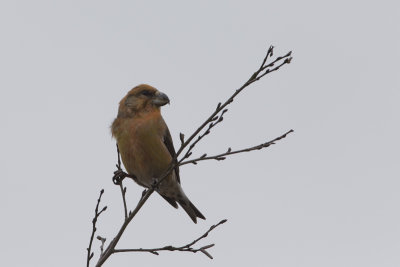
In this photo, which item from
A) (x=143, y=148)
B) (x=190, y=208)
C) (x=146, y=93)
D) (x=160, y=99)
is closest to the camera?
(x=143, y=148)

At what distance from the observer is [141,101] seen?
6621mm

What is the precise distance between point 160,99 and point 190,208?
4.79ft

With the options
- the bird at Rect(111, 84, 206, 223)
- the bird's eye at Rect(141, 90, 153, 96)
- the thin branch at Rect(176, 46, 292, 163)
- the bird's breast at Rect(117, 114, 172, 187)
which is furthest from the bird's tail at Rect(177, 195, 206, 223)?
the thin branch at Rect(176, 46, 292, 163)

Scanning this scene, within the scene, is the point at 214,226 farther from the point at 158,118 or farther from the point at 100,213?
the point at 158,118

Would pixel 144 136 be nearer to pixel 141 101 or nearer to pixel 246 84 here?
pixel 141 101

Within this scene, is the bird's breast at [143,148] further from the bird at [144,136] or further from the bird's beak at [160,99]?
the bird's beak at [160,99]

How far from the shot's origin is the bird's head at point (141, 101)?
21.5 feet

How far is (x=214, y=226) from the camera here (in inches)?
169

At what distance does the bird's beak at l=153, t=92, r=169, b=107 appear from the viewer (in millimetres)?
6541

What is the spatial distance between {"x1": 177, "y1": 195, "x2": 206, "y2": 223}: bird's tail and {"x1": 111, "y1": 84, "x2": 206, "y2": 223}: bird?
253 mm

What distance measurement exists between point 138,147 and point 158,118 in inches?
18.3

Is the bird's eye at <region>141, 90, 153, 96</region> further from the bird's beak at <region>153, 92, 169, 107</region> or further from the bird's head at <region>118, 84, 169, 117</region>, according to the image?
the bird's beak at <region>153, 92, 169, 107</region>

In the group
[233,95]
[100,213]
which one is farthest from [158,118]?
[233,95]

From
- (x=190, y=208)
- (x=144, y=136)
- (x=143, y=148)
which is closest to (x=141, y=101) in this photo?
(x=144, y=136)
